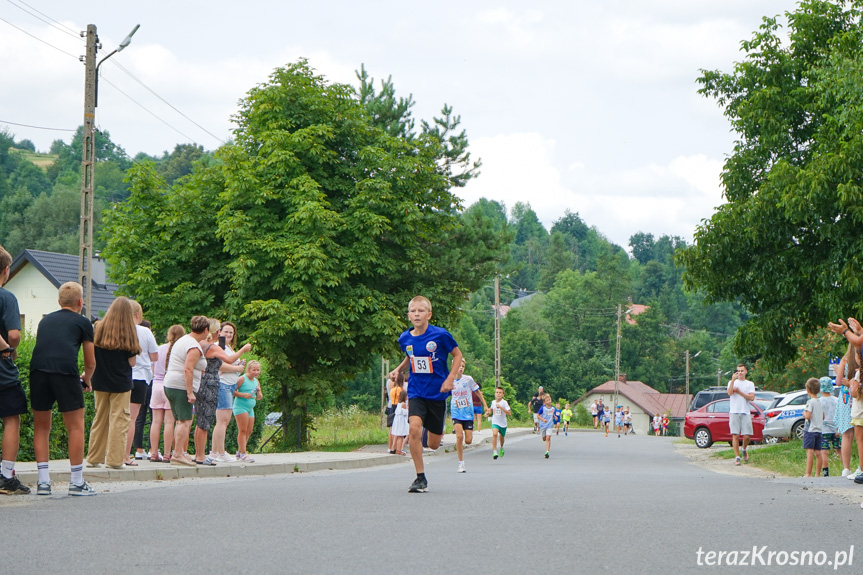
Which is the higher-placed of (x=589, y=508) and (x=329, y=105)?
(x=329, y=105)

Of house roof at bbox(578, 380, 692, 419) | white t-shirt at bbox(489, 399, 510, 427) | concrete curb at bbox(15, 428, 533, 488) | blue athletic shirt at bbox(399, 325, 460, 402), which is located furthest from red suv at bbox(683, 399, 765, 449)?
house roof at bbox(578, 380, 692, 419)

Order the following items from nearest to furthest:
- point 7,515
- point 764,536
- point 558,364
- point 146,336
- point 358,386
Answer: point 764,536 → point 7,515 → point 146,336 → point 358,386 → point 558,364

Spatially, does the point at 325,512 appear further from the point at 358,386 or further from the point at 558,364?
the point at 558,364

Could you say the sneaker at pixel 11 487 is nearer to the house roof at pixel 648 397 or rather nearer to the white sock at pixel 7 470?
the white sock at pixel 7 470

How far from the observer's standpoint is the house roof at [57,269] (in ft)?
178

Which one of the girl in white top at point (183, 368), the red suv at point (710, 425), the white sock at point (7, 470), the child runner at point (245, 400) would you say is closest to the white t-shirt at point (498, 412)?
the child runner at point (245, 400)

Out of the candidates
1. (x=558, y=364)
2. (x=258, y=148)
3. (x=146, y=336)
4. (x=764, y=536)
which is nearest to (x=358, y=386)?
(x=558, y=364)

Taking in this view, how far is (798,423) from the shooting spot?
28188mm

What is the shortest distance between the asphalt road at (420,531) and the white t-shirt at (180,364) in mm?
2495

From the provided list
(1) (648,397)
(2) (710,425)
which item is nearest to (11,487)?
(2) (710,425)

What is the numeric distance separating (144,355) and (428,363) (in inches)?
191

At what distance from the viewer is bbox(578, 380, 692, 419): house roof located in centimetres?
10125

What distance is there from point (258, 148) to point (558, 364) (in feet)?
271

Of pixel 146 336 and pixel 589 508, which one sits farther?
pixel 146 336
